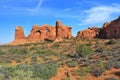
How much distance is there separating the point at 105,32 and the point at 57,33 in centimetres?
1171

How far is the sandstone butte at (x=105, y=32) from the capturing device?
50812 mm

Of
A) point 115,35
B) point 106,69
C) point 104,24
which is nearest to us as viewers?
point 106,69

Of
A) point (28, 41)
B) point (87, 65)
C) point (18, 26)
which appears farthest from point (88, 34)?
point (87, 65)

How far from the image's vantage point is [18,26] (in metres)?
66.0

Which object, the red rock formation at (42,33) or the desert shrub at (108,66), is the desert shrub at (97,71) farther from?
the red rock formation at (42,33)

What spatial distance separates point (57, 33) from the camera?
60469 mm

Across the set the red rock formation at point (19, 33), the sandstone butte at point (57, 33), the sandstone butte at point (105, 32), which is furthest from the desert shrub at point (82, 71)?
the red rock formation at point (19, 33)

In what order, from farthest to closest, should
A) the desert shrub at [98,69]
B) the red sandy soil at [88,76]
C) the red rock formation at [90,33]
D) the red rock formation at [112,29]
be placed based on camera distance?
the red rock formation at [90,33], the red rock formation at [112,29], the desert shrub at [98,69], the red sandy soil at [88,76]

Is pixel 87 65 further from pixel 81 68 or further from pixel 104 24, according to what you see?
pixel 104 24

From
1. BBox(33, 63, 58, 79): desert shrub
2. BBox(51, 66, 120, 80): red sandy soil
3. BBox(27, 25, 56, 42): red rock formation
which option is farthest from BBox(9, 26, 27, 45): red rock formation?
BBox(33, 63, 58, 79): desert shrub

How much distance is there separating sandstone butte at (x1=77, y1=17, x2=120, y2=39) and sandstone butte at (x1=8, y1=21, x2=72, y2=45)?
11.3 ft

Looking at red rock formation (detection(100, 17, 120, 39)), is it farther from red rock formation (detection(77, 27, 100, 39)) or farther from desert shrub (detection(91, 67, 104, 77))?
desert shrub (detection(91, 67, 104, 77))

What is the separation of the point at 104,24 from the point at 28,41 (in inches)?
724

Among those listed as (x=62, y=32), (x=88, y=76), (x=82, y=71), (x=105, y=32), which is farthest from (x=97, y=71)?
(x=62, y=32)
